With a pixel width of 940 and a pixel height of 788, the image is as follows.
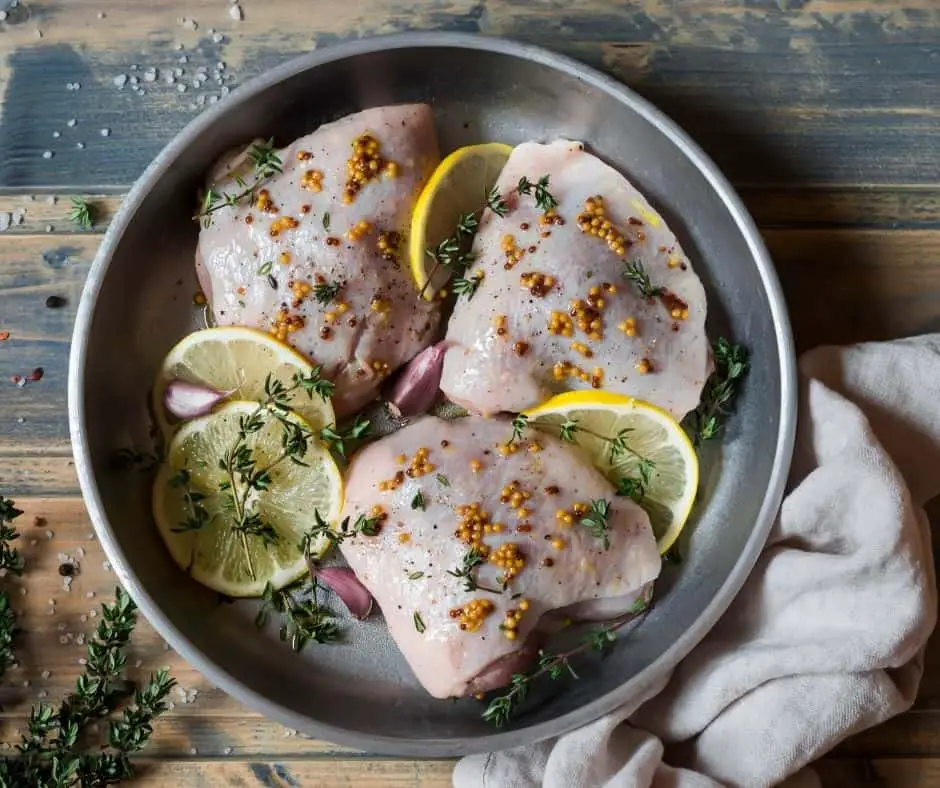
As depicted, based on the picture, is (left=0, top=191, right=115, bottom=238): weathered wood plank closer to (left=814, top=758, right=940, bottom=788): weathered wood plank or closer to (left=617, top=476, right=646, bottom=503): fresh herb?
(left=617, top=476, right=646, bottom=503): fresh herb

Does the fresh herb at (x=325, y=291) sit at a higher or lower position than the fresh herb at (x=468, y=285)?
lower

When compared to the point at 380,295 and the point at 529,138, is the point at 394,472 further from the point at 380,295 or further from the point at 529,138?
the point at 529,138

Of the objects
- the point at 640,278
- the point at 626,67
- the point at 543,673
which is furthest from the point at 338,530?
the point at 626,67

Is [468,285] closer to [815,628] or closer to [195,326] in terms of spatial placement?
[195,326]

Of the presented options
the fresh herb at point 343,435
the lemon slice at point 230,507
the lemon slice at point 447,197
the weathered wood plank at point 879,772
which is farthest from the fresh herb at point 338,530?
the weathered wood plank at point 879,772

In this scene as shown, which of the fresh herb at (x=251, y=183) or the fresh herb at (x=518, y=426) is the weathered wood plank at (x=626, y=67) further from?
the fresh herb at (x=518, y=426)
